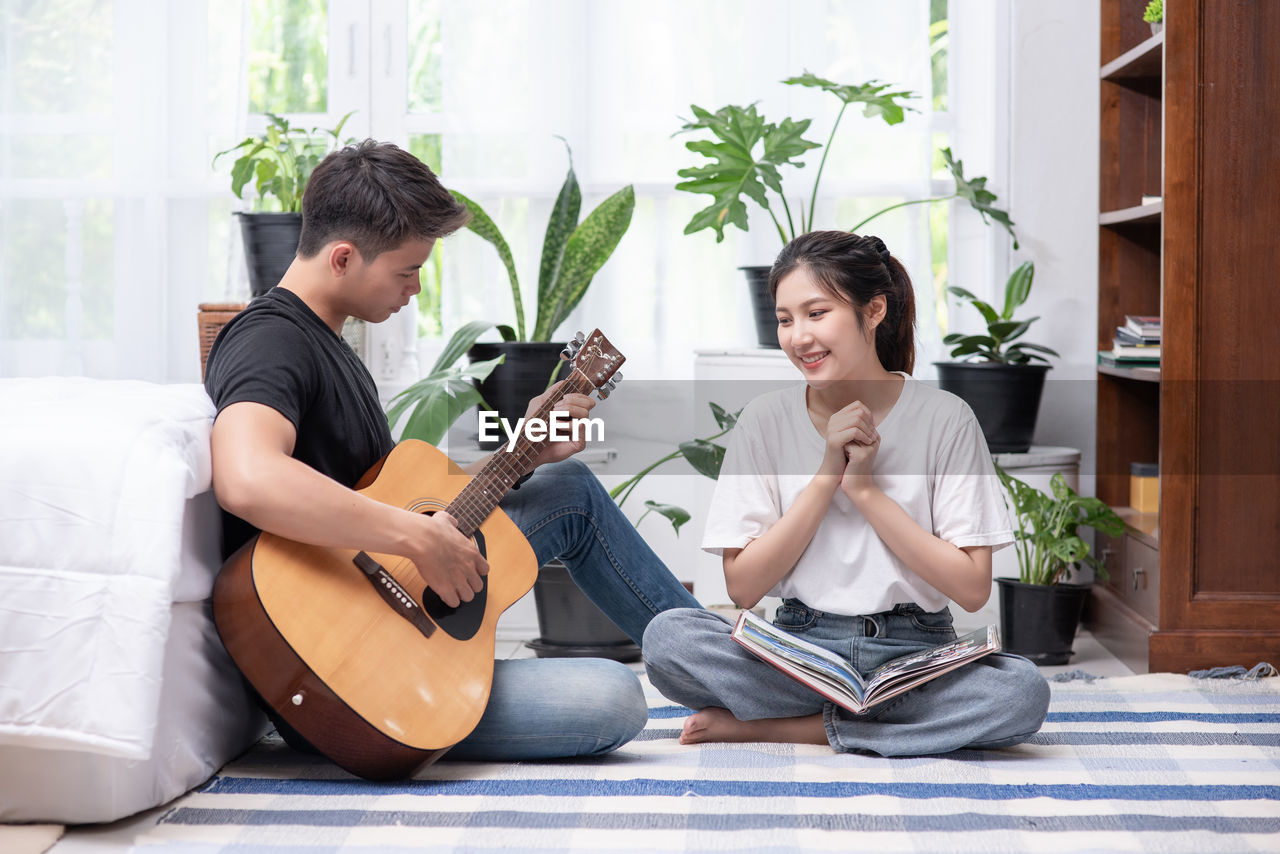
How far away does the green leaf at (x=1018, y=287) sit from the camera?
2.73 m

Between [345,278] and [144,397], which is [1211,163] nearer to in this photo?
[345,278]

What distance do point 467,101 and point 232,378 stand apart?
1737 mm

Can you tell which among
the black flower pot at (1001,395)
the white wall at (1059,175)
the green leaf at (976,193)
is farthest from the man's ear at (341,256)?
the white wall at (1059,175)

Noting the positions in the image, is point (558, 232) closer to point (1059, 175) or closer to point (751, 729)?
point (1059, 175)

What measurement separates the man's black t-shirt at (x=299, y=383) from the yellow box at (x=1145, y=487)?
6.15 ft

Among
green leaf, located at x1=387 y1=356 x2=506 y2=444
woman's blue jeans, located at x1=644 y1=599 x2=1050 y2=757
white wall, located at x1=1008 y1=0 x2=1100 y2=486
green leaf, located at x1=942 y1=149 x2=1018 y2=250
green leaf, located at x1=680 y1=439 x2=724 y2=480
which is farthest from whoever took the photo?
white wall, located at x1=1008 y1=0 x2=1100 y2=486

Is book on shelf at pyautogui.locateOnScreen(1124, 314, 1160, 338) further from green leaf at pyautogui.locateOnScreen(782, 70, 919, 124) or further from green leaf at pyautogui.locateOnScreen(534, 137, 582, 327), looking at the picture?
green leaf at pyautogui.locateOnScreen(534, 137, 582, 327)

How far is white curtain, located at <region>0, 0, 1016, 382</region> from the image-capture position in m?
2.95

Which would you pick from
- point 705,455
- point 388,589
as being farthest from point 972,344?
point 388,589

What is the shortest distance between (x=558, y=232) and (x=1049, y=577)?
136cm

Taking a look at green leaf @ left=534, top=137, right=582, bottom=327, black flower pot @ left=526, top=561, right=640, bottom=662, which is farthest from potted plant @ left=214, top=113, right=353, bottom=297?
black flower pot @ left=526, top=561, right=640, bottom=662

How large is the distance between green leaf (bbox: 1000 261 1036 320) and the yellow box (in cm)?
48

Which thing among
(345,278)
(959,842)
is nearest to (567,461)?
(345,278)

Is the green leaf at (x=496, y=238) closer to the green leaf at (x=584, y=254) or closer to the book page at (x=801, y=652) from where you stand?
the green leaf at (x=584, y=254)
